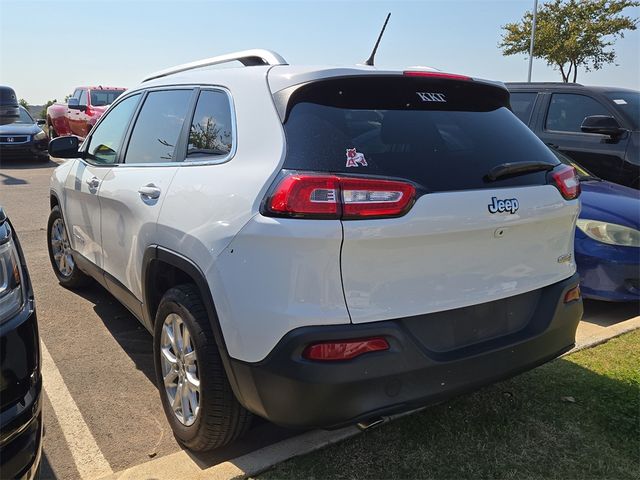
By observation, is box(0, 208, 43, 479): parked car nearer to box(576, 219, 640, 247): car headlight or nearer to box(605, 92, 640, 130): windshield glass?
box(576, 219, 640, 247): car headlight

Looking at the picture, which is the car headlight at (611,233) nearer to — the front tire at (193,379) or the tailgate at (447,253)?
the tailgate at (447,253)

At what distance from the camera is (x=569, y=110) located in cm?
678

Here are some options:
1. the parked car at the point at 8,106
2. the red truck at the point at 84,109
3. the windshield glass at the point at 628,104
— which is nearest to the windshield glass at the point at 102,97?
the red truck at the point at 84,109

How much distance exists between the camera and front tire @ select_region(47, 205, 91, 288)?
4.83m

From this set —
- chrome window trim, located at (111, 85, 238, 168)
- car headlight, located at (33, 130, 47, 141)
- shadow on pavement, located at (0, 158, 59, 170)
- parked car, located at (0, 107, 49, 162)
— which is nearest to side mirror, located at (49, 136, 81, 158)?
chrome window trim, located at (111, 85, 238, 168)

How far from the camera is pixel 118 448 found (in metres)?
2.81

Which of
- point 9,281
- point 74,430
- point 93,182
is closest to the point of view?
point 9,281

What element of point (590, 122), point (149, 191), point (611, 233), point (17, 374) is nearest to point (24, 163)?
point (590, 122)

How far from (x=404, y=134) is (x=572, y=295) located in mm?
1188

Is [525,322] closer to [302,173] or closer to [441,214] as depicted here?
[441,214]

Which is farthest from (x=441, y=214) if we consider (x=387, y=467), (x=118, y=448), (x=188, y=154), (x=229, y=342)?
(x=118, y=448)

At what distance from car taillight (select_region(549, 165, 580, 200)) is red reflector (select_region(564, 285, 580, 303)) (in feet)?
1.47

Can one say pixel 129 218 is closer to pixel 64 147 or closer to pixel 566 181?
pixel 64 147

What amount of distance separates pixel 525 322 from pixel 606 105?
496 cm
